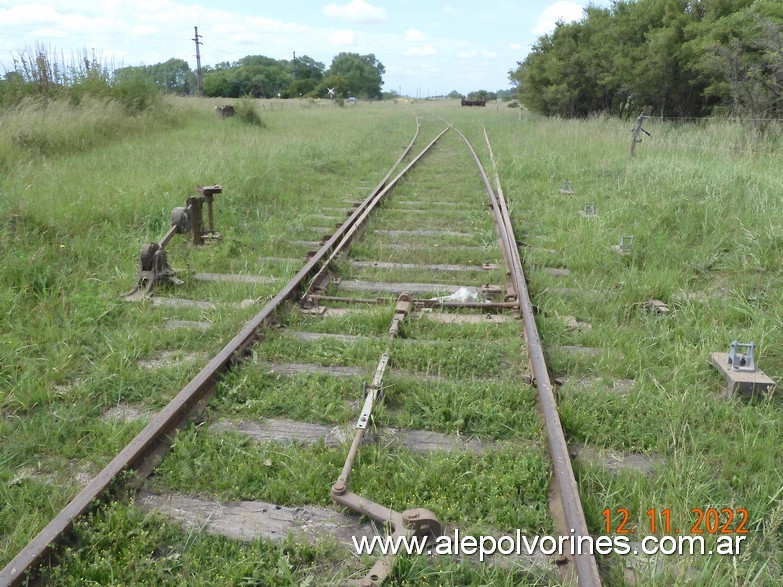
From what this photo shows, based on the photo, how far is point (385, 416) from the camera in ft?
10.1

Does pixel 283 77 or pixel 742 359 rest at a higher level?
pixel 283 77

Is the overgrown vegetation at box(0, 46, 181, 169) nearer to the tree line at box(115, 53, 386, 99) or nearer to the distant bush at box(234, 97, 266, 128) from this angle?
the distant bush at box(234, 97, 266, 128)

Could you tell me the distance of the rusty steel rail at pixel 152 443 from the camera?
6.79 ft

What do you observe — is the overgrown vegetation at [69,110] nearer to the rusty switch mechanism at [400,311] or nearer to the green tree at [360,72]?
the rusty switch mechanism at [400,311]

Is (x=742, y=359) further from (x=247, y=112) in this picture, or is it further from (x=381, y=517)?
(x=247, y=112)

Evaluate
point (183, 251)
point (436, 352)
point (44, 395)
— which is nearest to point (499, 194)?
point (183, 251)

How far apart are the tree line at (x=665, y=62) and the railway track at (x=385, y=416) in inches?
379

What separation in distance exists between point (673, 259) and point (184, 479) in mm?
4726

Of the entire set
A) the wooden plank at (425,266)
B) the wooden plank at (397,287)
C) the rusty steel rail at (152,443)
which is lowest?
the rusty steel rail at (152,443)

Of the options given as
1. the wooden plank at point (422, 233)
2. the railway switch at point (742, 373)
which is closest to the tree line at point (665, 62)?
the wooden plank at point (422, 233)

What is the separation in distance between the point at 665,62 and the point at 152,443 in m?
17.6

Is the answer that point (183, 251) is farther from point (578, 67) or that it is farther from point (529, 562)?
point (578, 67)

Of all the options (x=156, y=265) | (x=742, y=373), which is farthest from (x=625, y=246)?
(x=156, y=265)

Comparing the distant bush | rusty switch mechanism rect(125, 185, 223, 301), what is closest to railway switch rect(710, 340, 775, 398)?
rusty switch mechanism rect(125, 185, 223, 301)
